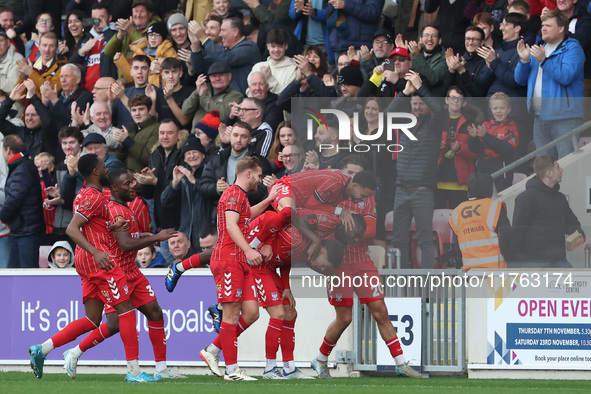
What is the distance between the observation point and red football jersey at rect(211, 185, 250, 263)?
34.2 feet

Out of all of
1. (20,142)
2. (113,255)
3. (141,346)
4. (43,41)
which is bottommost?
(141,346)

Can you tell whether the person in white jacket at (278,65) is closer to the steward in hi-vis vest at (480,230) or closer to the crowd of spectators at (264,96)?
the crowd of spectators at (264,96)

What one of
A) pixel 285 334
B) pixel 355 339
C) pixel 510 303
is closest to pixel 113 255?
pixel 285 334

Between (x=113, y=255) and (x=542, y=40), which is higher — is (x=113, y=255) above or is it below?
below

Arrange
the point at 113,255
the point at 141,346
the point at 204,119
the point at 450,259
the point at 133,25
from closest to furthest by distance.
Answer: the point at 113,255 → the point at 450,259 → the point at 141,346 → the point at 204,119 → the point at 133,25

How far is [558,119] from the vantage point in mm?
12391

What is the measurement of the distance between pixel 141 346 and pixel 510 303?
161 inches

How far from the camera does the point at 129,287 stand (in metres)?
11.0

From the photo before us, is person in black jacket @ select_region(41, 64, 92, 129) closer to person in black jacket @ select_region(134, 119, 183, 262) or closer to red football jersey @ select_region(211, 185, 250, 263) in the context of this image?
person in black jacket @ select_region(134, 119, 183, 262)

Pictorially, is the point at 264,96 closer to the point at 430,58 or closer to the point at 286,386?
the point at 430,58

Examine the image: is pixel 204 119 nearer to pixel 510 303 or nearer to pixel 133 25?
pixel 133 25

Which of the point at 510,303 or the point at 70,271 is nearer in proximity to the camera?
the point at 510,303

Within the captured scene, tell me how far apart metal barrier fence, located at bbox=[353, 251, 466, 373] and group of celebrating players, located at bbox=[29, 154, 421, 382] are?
394 mm

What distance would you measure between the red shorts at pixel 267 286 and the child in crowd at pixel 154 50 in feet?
18.4
